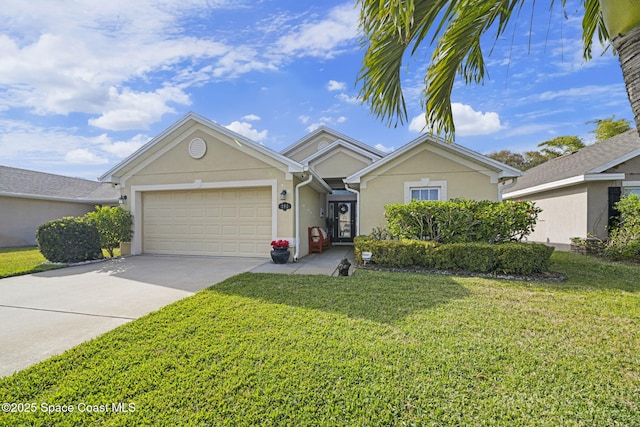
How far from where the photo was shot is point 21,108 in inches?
384

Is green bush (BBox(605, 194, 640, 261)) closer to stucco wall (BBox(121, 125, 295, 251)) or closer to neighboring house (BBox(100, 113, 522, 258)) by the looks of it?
neighboring house (BBox(100, 113, 522, 258))

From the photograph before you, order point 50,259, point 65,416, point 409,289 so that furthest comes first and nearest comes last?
point 50,259 < point 409,289 < point 65,416

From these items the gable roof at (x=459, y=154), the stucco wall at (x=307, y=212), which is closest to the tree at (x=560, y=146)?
the gable roof at (x=459, y=154)

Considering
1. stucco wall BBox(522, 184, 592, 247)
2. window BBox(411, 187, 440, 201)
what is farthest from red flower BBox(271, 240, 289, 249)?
stucco wall BBox(522, 184, 592, 247)

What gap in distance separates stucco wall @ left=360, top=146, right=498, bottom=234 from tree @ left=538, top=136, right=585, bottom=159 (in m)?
25.5

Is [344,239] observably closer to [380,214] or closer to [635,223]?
[380,214]

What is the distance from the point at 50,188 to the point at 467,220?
74.0 ft

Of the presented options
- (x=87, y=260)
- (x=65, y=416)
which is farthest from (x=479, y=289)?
(x=87, y=260)

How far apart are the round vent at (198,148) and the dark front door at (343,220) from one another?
299 inches

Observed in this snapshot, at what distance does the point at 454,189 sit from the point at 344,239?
7.00 metres

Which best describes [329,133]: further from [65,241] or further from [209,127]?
[65,241]

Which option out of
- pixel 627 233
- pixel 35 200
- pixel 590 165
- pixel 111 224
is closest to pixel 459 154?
pixel 590 165

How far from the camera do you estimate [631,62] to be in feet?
6.48

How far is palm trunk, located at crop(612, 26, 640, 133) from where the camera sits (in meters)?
1.93
